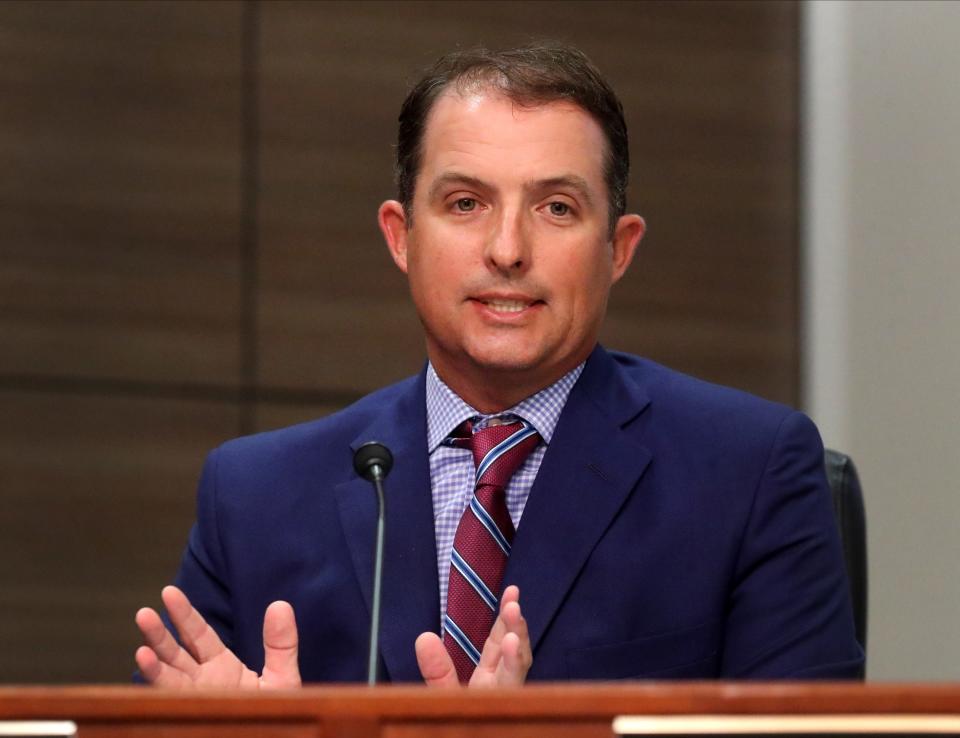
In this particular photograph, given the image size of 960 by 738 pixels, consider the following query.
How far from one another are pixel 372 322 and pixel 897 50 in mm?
1492

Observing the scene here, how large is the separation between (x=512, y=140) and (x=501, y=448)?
422 mm

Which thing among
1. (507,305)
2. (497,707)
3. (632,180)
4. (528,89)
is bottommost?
(497,707)

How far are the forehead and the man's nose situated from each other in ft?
0.20

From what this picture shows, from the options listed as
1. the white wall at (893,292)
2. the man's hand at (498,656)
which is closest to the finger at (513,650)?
the man's hand at (498,656)

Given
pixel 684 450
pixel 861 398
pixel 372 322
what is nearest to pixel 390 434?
pixel 684 450

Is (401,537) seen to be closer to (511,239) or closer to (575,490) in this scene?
(575,490)

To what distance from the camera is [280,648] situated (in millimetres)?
1677

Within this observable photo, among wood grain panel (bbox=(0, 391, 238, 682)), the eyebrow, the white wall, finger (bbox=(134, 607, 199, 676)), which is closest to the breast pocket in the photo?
finger (bbox=(134, 607, 199, 676))

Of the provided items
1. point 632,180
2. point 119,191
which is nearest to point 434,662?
point 119,191

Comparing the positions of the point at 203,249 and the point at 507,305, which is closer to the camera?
the point at 507,305

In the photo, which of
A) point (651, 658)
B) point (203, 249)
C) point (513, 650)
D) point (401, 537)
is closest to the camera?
point (513, 650)

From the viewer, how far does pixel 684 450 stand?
82.3 inches

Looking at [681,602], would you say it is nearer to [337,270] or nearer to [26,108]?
[337,270]

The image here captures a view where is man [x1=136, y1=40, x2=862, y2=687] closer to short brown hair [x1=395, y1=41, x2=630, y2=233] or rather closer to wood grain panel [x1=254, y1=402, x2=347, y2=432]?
short brown hair [x1=395, y1=41, x2=630, y2=233]
